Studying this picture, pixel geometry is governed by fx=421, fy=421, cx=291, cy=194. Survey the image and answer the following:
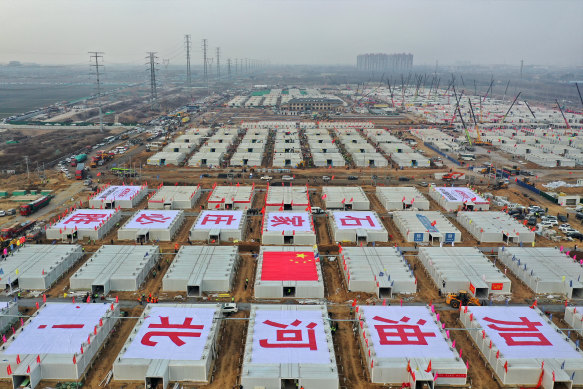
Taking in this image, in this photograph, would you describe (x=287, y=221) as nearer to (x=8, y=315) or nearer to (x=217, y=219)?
(x=217, y=219)

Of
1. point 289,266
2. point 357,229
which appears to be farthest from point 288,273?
point 357,229

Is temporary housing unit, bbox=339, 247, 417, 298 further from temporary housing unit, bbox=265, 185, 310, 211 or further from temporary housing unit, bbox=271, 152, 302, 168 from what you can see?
temporary housing unit, bbox=271, 152, 302, 168

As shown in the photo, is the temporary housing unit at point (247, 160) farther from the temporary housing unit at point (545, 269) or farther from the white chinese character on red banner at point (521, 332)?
the white chinese character on red banner at point (521, 332)

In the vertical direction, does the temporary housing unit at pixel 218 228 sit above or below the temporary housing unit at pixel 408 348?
above

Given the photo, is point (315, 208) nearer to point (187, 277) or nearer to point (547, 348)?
point (187, 277)

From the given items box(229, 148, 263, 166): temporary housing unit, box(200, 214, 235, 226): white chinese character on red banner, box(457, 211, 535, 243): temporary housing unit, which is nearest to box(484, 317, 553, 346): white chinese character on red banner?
box(457, 211, 535, 243): temporary housing unit

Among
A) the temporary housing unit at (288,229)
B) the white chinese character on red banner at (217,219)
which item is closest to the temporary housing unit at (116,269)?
the white chinese character on red banner at (217,219)

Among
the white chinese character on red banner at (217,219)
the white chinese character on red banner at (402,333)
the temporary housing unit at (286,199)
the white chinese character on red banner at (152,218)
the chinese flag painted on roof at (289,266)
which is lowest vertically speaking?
the white chinese character on red banner at (402,333)
